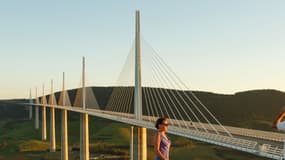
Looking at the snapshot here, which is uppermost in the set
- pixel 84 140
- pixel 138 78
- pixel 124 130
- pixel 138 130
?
pixel 138 78

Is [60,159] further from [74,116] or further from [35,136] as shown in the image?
[74,116]

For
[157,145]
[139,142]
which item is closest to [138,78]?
[139,142]

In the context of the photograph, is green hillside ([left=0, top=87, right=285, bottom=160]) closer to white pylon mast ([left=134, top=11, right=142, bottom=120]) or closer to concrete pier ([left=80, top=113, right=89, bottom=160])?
concrete pier ([left=80, top=113, right=89, bottom=160])

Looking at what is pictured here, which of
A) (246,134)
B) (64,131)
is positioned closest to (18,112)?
(64,131)

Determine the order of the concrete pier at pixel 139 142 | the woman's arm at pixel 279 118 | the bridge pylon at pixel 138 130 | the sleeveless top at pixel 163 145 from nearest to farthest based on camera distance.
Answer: the woman's arm at pixel 279 118 < the sleeveless top at pixel 163 145 < the bridge pylon at pixel 138 130 < the concrete pier at pixel 139 142

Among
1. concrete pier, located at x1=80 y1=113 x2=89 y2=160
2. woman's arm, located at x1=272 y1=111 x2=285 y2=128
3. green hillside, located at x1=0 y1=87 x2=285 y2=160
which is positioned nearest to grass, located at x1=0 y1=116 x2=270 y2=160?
green hillside, located at x1=0 y1=87 x2=285 y2=160

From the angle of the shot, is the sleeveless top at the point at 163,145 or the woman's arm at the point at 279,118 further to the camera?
the sleeveless top at the point at 163,145

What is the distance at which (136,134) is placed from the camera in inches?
1094

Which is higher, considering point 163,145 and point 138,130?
point 163,145

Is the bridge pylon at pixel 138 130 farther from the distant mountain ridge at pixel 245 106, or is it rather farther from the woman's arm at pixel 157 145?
the distant mountain ridge at pixel 245 106

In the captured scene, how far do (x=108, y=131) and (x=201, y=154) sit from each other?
106 feet

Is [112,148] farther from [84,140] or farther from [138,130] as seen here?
[138,130]

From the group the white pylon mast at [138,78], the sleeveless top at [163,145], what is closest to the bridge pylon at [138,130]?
the white pylon mast at [138,78]

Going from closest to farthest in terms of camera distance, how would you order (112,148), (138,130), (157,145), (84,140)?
(157,145) → (138,130) → (84,140) → (112,148)
